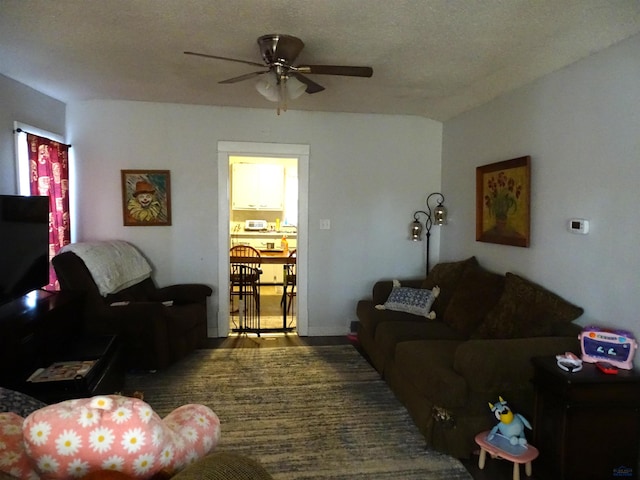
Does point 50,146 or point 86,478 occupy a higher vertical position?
point 50,146

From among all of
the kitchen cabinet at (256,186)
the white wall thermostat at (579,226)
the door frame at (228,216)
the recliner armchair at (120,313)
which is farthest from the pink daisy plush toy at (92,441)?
the kitchen cabinet at (256,186)

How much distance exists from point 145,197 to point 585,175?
3870mm

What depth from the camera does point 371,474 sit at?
2.20 metres

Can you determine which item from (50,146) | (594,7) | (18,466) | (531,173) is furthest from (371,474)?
(50,146)

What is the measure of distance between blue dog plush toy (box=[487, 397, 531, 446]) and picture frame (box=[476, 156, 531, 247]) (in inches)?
55.9

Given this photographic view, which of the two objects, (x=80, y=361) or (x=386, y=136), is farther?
(x=386, y=136)

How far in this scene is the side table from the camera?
6.51ft

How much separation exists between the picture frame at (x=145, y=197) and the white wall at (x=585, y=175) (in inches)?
128

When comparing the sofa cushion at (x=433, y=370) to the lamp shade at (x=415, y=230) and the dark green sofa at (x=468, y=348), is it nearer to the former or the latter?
the dark green sofa at (x=468, y=348)

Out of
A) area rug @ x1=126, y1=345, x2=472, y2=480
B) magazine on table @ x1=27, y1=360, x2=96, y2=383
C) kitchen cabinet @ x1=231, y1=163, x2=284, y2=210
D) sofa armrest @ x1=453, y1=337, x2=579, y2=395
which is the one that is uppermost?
kitchen cabinet @ x1=231, y1=163, x2=284, y2=210

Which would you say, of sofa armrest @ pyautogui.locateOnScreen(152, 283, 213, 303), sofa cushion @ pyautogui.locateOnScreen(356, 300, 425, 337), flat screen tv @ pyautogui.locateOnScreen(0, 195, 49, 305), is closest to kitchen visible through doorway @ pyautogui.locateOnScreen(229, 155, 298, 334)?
sofa armrest @ pyautogui.locateOnScreen(152, 283, 213, 303)

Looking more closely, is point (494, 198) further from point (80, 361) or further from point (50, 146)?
point (50, 146)

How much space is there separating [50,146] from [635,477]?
4817 millimetres

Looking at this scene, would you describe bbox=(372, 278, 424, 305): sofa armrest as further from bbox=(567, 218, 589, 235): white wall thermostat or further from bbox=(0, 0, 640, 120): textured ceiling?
bbox=(0, 0, 640, 120): textured ceiling
